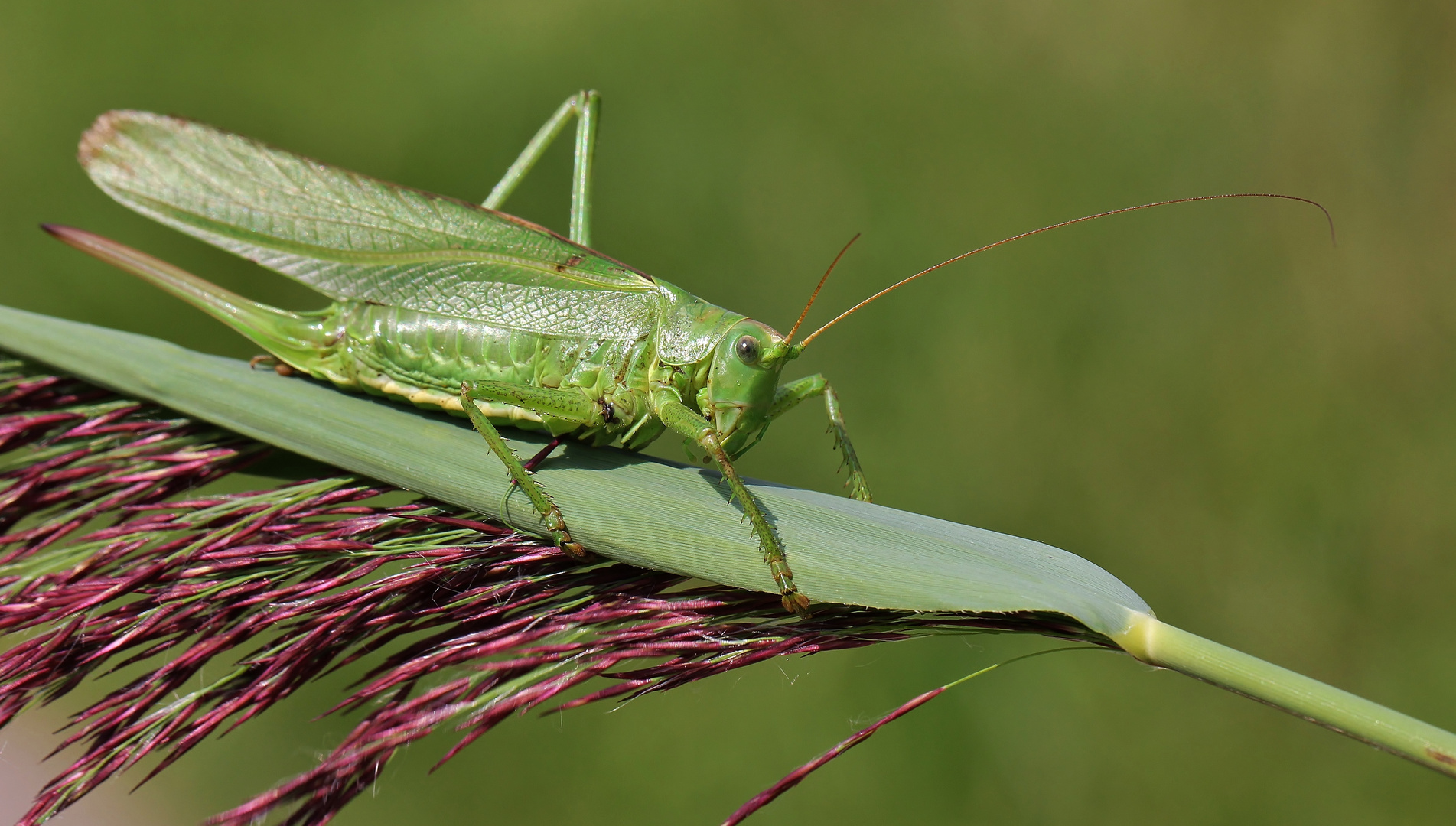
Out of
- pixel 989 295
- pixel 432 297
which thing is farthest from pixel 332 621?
pixel 989 295

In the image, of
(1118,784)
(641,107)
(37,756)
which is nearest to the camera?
(1118,784)

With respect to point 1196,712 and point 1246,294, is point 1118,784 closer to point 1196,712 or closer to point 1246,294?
point 1196,712

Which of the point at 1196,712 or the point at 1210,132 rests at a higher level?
the point at 1210,132

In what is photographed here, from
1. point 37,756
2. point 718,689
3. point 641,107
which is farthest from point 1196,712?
point 37,756

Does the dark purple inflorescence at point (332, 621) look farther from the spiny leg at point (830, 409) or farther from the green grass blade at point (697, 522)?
the spiny leg at point (830, 409)

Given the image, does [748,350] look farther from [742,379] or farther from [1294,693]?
[1294,693]
